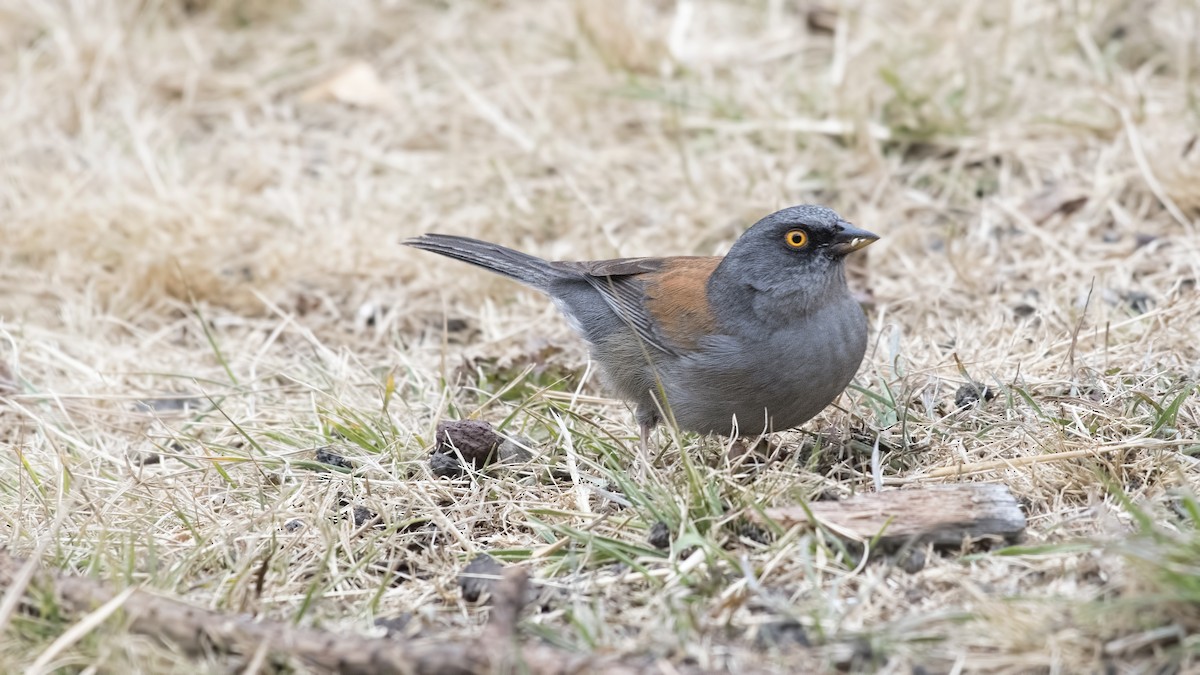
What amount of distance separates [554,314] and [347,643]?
10.3 ft

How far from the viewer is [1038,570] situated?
3.32 m

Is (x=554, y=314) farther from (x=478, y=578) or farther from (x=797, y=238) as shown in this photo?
(x=478, y=578)

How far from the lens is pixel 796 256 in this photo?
4.38m

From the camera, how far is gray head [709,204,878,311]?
4309 millimetres

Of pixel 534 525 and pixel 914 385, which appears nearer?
pixel 534 525

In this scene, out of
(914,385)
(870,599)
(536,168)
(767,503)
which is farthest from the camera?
(536,168)

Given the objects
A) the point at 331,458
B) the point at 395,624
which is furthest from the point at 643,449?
the point at 395,624

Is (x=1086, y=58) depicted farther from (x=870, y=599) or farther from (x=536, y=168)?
(x=870, y=599)

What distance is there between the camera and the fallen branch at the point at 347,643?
9.41 feet

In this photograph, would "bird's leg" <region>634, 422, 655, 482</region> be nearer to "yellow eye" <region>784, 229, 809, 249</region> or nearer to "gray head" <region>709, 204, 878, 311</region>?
"gray head" <region>709, 204, 878, 311</region>

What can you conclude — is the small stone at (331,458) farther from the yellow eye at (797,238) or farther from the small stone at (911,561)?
the small stone at (911,561)

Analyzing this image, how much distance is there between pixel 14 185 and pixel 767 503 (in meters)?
4.93

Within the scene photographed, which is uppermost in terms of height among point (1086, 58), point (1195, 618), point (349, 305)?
point (1086, 58)

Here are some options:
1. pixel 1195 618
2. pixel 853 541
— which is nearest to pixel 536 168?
pixel 853 541
